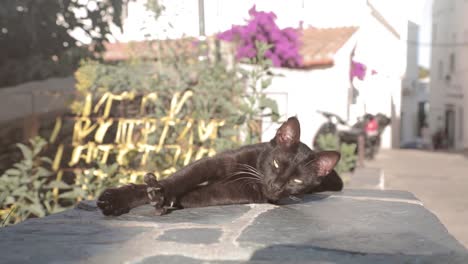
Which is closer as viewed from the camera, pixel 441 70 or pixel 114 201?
pixel 114 201

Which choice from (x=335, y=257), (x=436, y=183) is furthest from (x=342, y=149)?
(x=436, y=183)

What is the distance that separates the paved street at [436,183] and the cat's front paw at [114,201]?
3276mm

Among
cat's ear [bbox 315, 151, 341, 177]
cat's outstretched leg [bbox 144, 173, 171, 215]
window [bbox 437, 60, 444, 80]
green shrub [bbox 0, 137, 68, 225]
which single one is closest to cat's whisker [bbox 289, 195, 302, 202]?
cat's ear [bbox 315, 151, 341, 177]

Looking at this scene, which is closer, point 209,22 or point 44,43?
point 209,22

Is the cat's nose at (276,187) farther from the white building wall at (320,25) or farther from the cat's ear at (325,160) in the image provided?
the white building wall at (320,25)

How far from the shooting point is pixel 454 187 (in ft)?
26.1

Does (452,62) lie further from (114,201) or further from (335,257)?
(335,257)

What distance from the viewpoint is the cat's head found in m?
2.20

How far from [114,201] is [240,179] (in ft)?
1.87

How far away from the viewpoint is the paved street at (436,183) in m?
5.62

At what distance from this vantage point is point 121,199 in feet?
6.88

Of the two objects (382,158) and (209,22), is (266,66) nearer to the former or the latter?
(209,22)

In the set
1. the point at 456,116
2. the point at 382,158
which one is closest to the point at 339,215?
the point at 382,158

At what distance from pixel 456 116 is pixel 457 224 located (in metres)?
15.6
